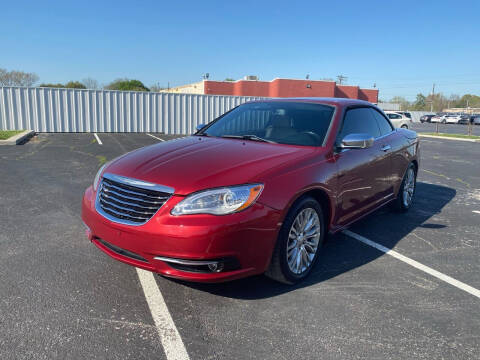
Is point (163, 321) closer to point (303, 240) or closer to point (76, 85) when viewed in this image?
Answer: point (303, 240)

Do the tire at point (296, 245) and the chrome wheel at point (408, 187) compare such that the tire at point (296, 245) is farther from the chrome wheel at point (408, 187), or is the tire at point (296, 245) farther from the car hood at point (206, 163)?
the chrome wheel at point (408, 187)

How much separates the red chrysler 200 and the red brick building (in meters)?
50.0

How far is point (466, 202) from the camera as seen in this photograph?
677cm

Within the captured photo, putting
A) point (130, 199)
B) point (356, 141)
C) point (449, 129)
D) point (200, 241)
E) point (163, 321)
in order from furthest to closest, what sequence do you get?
point (449, 129) < point (356, 141) < point (130, 199) < point (163, 321) < point (200, 241)

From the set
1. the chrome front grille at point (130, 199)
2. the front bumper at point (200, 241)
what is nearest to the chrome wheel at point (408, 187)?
the front bumper at point (200, 241)

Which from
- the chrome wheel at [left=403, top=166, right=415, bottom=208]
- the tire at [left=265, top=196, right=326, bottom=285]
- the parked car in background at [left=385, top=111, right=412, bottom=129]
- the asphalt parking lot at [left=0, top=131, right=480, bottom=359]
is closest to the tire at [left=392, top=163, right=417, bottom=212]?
the chrome wheel at [left=403, top=166, right=415, bottom=208]

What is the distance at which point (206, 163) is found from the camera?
10.5ft

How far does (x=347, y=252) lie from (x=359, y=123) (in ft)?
5.16

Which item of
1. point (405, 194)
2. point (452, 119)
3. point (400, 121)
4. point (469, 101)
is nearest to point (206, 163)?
point (405, 194)

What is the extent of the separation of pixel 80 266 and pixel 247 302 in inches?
66.9

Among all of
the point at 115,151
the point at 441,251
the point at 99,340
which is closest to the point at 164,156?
the point at 99,340

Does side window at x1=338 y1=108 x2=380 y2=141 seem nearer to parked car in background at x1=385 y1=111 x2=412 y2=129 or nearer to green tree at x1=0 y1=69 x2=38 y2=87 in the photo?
parked car in background at x1=385 y1=111 x2=412 y2=129

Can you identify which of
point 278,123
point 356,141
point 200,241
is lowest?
point 200,241

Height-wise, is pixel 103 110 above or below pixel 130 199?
above
